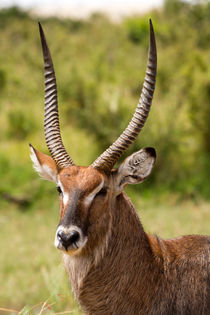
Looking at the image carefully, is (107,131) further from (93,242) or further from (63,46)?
(63,46)

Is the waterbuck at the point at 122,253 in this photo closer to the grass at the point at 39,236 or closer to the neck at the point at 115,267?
the neck at the point at 115,267

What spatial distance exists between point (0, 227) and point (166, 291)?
840 cm

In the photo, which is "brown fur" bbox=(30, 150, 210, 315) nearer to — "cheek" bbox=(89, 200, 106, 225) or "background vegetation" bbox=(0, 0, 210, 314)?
"cheek" bbox=(89, 200, 106, 225)

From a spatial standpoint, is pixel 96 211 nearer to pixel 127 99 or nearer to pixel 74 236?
pixel 74 236

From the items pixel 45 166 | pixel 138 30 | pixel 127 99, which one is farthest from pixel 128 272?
pixel 138 30

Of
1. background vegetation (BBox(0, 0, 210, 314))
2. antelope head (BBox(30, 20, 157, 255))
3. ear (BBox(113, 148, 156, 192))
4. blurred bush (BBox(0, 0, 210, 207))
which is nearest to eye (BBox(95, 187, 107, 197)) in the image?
antelope head (BBox(30, 20, 157, 255))

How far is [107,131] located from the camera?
1321 cm

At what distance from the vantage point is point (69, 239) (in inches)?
137

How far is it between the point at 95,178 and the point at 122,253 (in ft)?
2.08

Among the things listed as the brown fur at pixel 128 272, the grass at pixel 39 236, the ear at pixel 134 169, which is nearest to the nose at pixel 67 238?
the brown fur at pixel 128 272

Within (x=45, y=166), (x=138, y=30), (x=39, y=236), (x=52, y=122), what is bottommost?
(x=39, y=236)

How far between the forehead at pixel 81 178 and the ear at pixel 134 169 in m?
0.16

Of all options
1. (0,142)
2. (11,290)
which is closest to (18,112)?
(0,142)

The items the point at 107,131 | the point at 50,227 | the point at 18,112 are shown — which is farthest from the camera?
the point at 18,112
